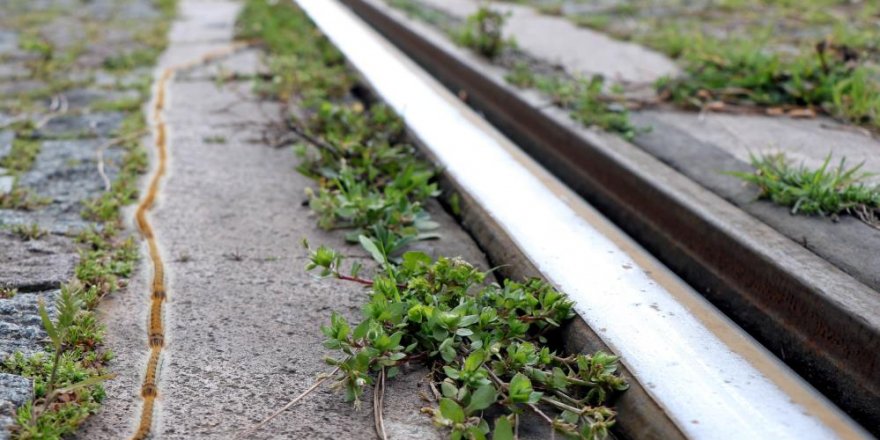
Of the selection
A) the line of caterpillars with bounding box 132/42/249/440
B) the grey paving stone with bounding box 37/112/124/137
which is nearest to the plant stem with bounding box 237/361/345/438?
the line of caterpillars with bounding box 132/42/249/440

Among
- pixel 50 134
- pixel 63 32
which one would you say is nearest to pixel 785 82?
pixel 50 134

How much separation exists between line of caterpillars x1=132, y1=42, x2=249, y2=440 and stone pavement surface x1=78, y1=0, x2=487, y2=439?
0.02 meters

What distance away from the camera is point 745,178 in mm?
2932

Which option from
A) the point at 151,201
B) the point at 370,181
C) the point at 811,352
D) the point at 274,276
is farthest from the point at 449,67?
the point at 811,352

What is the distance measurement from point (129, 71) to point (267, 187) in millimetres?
2168

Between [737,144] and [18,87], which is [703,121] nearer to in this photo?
[737,144]

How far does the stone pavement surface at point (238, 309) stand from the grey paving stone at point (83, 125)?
31cm

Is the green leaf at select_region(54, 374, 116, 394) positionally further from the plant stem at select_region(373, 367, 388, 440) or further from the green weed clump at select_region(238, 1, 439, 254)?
the green weed clump at select_region(238, 1, 439, 254)

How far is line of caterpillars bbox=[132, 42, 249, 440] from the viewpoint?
1736 millimetres

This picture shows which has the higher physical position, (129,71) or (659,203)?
(659,203)

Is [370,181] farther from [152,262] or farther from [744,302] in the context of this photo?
[744,302]

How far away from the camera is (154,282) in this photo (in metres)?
2.30

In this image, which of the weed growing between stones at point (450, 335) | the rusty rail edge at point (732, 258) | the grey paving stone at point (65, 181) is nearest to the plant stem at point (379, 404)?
the weed growing between stones at point (450, 335)

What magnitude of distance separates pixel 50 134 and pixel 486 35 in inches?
92.2
